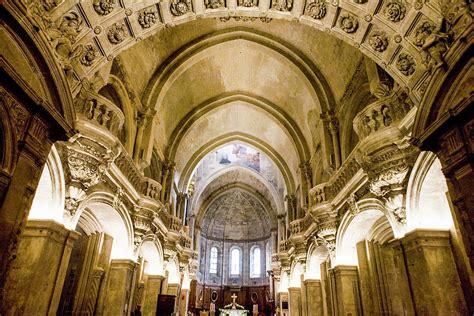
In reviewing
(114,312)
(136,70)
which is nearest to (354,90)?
(136,70)

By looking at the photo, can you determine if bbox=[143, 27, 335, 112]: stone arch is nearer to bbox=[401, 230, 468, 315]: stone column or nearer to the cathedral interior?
the cathedral interior

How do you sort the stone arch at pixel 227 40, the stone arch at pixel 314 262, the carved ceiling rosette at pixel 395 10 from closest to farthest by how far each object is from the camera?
the carved ceiling rosette at pixel 395 10, the stone arch at pixel 227 40, the stone arch at pixel 314 262

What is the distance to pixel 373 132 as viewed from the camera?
7016mm

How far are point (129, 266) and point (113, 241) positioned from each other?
98 centimetres

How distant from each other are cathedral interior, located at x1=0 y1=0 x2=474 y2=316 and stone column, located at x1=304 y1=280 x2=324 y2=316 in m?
0.07

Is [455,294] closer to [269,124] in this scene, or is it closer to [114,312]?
[114,312]

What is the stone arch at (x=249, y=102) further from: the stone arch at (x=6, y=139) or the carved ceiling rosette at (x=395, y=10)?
the stone arch at (x=6, y=139)

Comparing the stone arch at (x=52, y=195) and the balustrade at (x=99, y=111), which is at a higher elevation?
the balustrade at (x=99, y=111)

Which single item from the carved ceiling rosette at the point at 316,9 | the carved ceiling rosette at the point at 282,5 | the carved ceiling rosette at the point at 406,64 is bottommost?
the carved ceiling rosette at the point at 406,64

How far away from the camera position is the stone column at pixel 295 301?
16.1m

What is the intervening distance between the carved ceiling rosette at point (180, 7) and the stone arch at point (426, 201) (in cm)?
518

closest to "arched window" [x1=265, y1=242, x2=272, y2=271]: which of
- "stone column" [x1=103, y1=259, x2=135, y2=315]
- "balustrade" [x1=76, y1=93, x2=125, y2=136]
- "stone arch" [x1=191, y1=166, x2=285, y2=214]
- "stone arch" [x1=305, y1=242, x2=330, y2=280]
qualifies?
"stone arch" [x1=191, y1=166, x2=285, y2=214]

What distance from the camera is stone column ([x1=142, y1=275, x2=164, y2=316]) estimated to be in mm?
12883

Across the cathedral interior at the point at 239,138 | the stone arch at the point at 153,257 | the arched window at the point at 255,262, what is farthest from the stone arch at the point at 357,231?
the arched window at the point at 255,262
